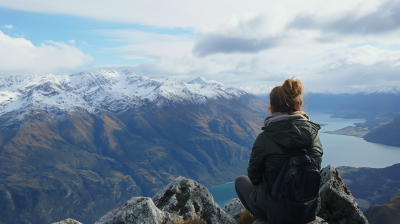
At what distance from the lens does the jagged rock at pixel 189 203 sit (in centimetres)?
765

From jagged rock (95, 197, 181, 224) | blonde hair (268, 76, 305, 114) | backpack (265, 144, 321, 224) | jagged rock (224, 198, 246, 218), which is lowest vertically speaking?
jagged rock (224, 198, 246, 218)

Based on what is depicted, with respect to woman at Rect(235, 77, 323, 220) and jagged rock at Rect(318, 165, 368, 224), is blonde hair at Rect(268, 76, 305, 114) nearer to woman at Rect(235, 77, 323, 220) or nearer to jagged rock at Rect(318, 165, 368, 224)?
woman at Rect(235, 77, 323, 220)

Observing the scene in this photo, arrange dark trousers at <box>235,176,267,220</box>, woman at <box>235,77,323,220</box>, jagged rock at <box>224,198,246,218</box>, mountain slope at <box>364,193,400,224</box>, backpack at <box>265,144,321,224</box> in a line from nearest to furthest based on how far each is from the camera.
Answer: backpack at <box>265,144,321,224</box> < woman at <box>235,77,323,220</box> < dark trousers at <box>235,176,267,220</box> < jagged rock at <box>224,198,246,218</box> < mountain slope at <box>364,193,400,224</box>

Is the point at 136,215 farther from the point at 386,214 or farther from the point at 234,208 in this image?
the point at 386,214

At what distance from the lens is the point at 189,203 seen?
7969 millimetres

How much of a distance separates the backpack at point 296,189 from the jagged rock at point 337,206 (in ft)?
11.8

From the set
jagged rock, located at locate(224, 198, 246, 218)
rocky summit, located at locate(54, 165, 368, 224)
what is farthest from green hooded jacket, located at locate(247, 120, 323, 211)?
jagged rock, located at locate(224, 198, 246, 218)

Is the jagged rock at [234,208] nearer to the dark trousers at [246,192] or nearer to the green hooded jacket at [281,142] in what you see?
the dark trousers at [246,192]

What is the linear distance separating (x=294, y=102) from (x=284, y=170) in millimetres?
1509

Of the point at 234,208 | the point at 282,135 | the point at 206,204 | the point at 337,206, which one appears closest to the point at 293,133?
the point at 282,135

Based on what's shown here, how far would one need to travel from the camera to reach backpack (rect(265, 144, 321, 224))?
14.5ft

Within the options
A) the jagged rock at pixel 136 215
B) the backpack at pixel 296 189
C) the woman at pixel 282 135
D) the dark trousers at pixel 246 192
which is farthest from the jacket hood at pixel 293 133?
the jagged rock at pixel 136 215

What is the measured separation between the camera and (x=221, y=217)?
25.6ft

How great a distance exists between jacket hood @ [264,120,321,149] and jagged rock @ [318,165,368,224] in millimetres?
4415
